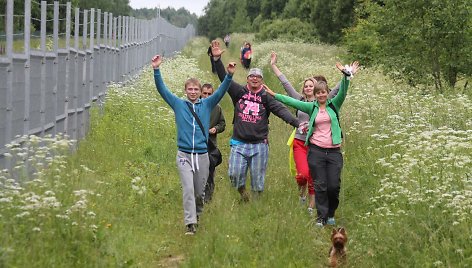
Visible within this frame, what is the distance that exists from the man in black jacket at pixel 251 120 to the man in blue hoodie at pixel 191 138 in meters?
1.00

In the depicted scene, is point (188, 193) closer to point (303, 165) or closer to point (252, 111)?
point (252, 111)

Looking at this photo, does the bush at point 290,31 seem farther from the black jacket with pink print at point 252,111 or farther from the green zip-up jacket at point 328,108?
the green zip-up jacket at point 328,108

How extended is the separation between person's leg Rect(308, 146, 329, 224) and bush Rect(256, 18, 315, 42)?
41.6m

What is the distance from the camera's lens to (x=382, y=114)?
12.1m

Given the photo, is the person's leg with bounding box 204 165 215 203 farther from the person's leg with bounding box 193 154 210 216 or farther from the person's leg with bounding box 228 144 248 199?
the person's leg with bounding box 193 154 210 216

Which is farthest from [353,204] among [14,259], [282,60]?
[282,60]

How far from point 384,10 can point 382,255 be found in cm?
1210

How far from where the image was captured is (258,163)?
9.58m

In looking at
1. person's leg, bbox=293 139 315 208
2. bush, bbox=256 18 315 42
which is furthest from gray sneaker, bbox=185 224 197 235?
bush, bbox=256 18 315 42

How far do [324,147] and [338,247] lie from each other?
1.96m

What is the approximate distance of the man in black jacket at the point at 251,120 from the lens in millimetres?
9477

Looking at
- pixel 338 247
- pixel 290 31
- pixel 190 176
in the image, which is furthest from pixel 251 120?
pixel 290 31

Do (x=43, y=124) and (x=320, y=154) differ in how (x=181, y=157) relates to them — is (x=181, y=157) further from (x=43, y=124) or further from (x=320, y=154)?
A: (x=43, y=124)

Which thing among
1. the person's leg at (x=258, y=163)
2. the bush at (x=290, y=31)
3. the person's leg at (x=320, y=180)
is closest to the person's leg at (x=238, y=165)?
the person's leg at (x=258, y=163)
